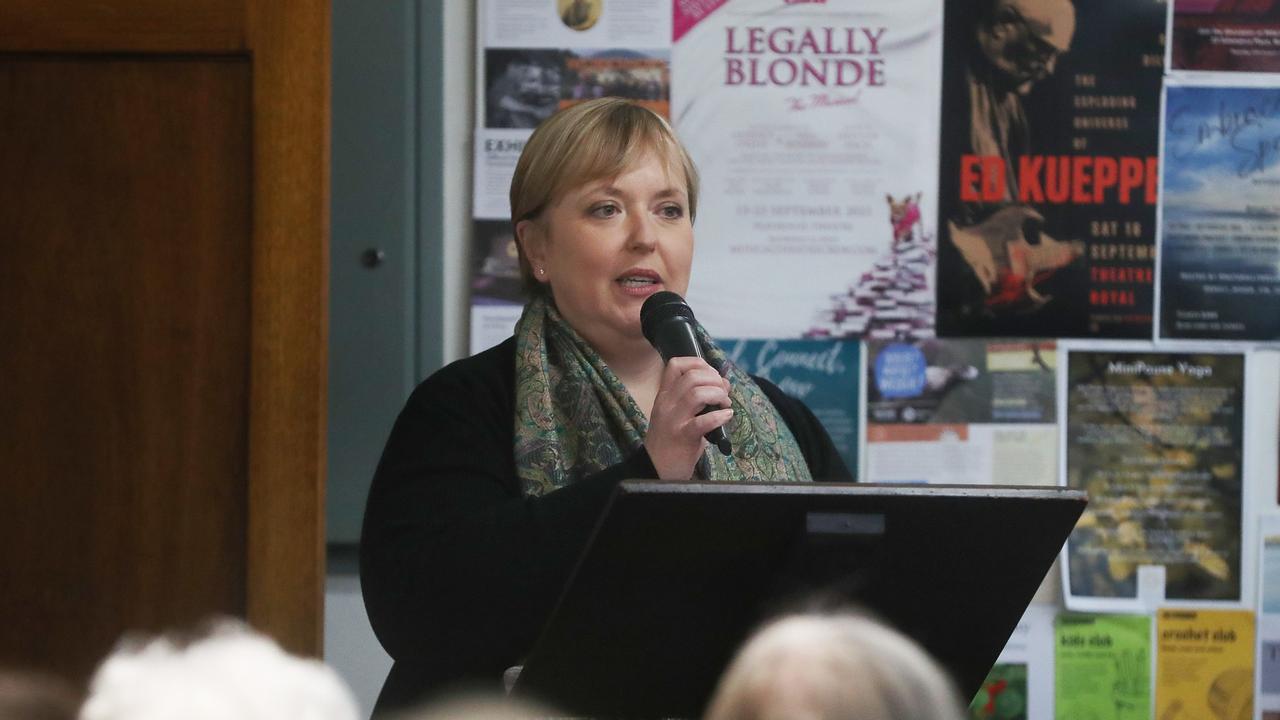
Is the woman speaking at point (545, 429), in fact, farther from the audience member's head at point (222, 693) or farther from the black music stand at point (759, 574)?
the audience member's head at point (222, 693)

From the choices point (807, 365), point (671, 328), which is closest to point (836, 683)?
point (671, 328)

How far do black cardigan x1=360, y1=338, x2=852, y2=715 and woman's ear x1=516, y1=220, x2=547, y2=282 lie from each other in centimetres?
15

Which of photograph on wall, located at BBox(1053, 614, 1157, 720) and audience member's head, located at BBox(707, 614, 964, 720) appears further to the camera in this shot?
photograph on wall, located at BBox(1053, 614, 1157, 720)

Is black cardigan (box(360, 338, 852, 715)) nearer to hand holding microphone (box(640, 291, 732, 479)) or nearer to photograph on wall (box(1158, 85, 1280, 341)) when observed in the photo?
hand holding microphone (box(640, 291, 732, 479))

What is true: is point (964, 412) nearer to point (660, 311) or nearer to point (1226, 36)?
point (1226, 36)

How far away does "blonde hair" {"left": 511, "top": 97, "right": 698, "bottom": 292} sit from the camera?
1.53 m

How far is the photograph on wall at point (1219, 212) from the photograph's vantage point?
2273 millimetres

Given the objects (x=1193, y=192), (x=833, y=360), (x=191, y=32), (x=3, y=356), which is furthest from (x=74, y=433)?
(x=1193, y=192)

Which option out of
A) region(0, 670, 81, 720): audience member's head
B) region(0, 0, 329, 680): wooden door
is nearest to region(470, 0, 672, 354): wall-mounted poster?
region(0, 0, 329, 680): wooden door

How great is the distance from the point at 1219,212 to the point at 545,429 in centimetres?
142

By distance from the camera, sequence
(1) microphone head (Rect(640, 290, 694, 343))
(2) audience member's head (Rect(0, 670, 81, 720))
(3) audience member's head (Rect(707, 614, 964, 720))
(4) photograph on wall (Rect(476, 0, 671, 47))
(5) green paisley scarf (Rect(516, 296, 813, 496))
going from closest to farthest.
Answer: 1. (3) audience member's head (Rect(707, 614, 964, 720))
2. (2) audience member's head (Rect(0, 670, 81, 720))
3. (1) microphone head (Rect(640, 290, 694, 343))
4. (5) green paisley scarf (Rect(516, 296, 813, 496))
5. (4) photograph on wall (Rect(476, 0, 671, 47))

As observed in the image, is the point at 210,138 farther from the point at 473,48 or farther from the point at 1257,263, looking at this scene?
the point at 1257,263

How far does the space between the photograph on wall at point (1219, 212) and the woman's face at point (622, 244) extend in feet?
3.75

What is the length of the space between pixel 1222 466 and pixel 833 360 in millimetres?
716
